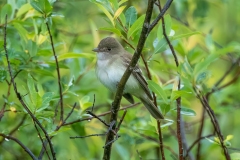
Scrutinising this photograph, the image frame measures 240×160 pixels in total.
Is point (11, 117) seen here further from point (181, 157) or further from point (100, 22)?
point (100, 22)

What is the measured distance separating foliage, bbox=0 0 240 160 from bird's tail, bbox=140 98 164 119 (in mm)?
55

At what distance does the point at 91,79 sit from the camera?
488cm

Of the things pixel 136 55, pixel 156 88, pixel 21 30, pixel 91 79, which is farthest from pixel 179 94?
pixel 91 79

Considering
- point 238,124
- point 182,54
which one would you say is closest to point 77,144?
point 182,54

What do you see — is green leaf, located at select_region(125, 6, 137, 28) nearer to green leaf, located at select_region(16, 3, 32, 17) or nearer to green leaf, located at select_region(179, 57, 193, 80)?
green leaf, located at select_region(179, 57, 193, 80)

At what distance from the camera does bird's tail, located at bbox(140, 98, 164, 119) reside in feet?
12.0

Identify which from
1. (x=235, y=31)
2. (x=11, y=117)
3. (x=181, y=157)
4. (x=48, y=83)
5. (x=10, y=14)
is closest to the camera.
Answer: (x=181, y=157)

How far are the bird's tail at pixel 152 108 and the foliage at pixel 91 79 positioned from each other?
55mm

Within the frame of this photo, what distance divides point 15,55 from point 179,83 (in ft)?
3.50

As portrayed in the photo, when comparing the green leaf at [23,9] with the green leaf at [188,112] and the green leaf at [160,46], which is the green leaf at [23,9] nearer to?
the green leaf at [160,46]

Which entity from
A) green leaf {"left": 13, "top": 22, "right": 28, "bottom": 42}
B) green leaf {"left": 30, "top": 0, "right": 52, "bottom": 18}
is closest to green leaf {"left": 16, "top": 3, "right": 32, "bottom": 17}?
green leaf {"left": 13, "top": 22, "right": 28, "bottom": 42}

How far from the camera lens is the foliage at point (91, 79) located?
3299 millimetres

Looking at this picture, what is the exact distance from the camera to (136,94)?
4535mm

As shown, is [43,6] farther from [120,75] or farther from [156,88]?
[120,75]
